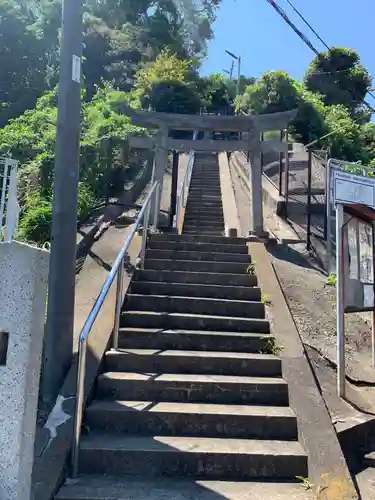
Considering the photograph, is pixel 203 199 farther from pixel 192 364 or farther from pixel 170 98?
pixel 170 98

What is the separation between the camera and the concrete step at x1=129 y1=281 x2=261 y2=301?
6.13 m

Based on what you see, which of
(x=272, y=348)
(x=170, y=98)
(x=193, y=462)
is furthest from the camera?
(x=170, y=98)

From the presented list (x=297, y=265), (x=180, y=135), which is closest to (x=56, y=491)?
(x=297, y=265)

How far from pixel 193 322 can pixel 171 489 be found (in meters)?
2.18

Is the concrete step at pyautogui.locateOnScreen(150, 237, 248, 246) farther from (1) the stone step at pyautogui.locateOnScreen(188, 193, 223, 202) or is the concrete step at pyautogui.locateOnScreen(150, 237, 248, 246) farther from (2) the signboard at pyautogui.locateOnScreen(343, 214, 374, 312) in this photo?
(1) the stone step at pyautogui.locateOnScreen(188, 193, 223, 202)

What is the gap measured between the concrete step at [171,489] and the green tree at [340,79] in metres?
29.4

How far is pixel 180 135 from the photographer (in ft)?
76.4

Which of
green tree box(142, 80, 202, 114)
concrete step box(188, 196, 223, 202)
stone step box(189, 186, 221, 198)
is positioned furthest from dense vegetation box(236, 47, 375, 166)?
concrete step box(188, 196, 223, 202)

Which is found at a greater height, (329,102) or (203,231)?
(329,102)

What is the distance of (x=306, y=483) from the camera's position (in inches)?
144

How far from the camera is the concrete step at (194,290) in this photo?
20.1 feet

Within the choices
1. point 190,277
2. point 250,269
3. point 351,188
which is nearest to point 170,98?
point 250,269

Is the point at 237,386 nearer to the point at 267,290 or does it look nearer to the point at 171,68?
the point at 267,290

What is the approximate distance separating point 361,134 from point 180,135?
893 centimetres
